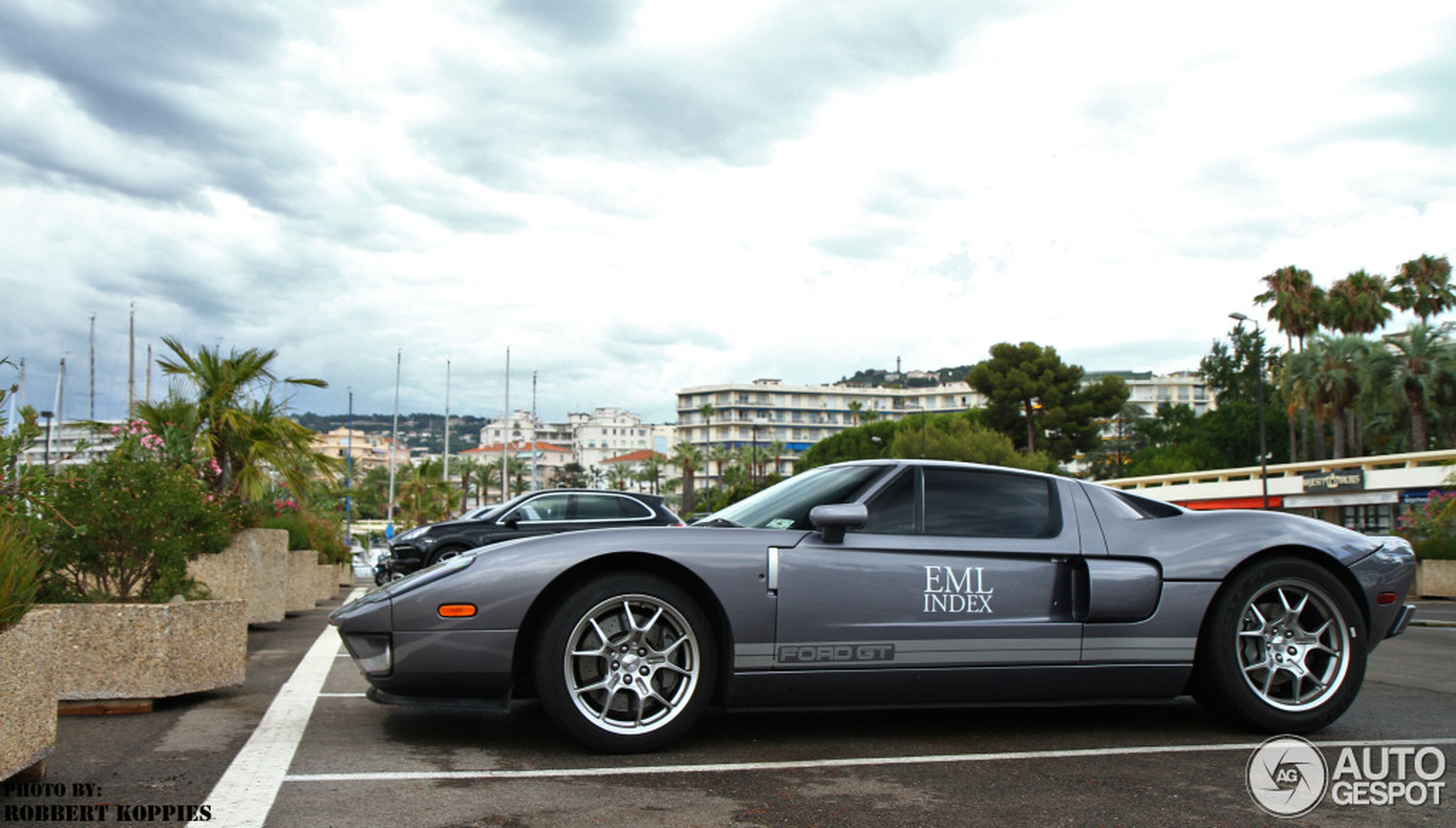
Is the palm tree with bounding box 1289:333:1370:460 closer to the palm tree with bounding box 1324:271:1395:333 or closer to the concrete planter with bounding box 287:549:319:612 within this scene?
the palm tree with bounding box 1324:271:1395:333

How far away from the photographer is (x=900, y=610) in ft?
15.0

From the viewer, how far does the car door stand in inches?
177

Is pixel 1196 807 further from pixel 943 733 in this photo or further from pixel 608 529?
pixel 608 529

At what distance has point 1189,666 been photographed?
16.0ft

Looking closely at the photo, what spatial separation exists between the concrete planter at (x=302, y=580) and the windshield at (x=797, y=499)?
8622 mm

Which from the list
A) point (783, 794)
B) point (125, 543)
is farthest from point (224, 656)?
point (783, 794)

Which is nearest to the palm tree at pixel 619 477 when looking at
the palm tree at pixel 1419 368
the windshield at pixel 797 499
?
the palm tree at pixel 1419 368

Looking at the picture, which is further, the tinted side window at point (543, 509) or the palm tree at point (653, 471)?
the palm tree at point (653, 471)

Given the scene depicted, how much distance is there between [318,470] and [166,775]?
783 cm

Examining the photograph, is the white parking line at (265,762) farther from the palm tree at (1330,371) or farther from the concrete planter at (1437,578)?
the palm tree at (1330,371)

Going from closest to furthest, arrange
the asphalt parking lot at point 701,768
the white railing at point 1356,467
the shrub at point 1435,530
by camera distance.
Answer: the asphalt parking lot at point 701,768 < the shrub at point 1435,530 < the white railing at point 1356,467

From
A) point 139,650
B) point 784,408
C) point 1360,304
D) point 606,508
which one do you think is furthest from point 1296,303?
point 784,408

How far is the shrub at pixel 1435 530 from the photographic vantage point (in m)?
21.1

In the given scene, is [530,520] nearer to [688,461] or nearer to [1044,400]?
[1044,400]
